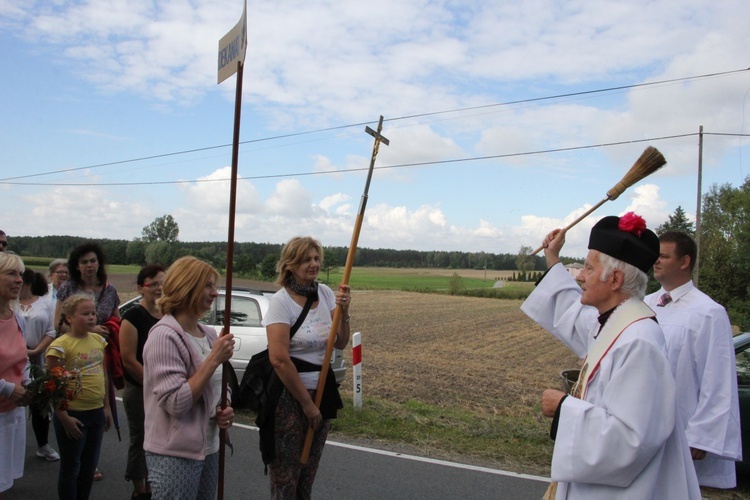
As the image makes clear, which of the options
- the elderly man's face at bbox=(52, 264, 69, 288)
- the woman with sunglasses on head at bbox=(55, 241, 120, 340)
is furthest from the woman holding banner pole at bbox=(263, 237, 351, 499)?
the elderly man's face at bbox=(52, 264, 69, 288)

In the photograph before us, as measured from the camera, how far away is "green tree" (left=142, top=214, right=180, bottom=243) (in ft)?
169

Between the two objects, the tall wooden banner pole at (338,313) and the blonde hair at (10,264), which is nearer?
the tall wooden banner pole at (338,313)

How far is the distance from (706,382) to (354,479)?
9.74 feet

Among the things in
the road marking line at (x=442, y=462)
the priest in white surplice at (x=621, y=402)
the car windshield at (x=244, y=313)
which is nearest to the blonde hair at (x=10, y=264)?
the priest in white surplice at (x=621, y=402)

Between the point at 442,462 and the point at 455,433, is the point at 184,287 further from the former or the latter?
the point at 455,433

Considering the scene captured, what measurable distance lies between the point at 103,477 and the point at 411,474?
257 cm

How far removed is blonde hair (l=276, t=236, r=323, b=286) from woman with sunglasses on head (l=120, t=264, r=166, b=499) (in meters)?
1.09

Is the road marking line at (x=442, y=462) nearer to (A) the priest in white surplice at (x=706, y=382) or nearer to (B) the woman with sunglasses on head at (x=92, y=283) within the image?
(A) the priest in white surplice at (x=706, y=382)

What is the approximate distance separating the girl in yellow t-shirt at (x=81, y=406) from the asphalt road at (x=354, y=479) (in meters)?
0.82

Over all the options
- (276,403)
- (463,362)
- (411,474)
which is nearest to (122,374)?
(276,403)

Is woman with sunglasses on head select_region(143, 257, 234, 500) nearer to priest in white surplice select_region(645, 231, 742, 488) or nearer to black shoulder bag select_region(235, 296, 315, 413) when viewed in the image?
black shoulder bag select_region(235, 296, 315, 413)

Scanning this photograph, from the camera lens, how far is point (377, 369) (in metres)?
12.6

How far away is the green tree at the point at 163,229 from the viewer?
5166 centimetres

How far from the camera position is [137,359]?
394cm
